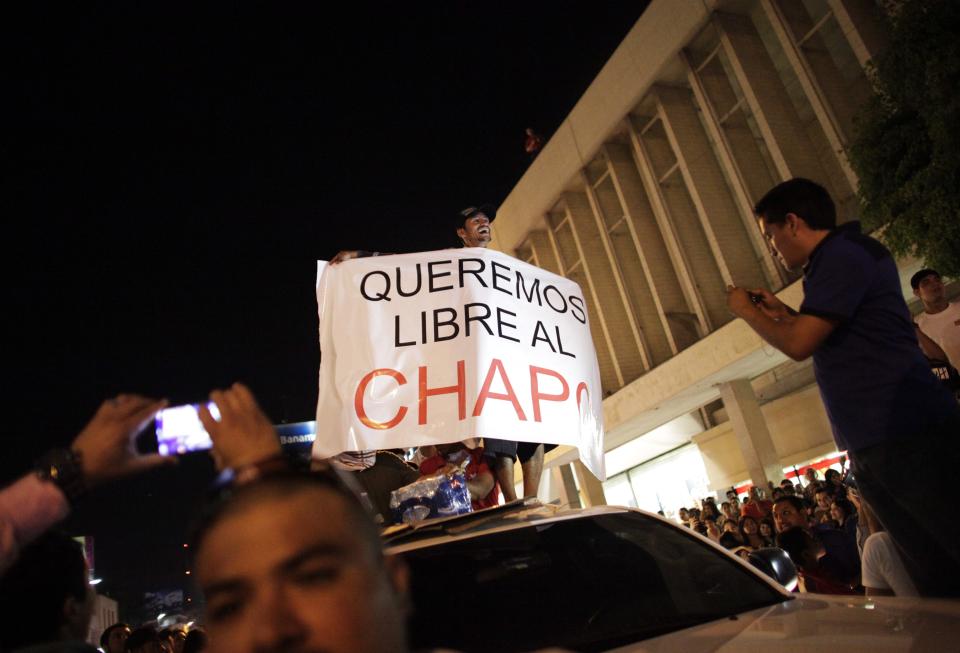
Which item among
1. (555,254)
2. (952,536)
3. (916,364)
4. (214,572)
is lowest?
(952,536)

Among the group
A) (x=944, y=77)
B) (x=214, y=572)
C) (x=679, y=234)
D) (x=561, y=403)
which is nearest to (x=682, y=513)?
(x=679, y=234)

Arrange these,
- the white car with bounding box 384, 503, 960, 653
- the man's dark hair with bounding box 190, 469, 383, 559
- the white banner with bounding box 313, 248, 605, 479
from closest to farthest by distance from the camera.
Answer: the man's dark hair with bounding box 190, 469, 383, 559, the white car with bounding box 384, 503, 960, 653, the white banner with bounding box 313, 248, 605, 479

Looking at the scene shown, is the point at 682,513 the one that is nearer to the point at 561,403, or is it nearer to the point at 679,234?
the point at 679,234

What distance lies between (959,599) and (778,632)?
22.1 inches

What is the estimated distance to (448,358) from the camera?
12.1ft

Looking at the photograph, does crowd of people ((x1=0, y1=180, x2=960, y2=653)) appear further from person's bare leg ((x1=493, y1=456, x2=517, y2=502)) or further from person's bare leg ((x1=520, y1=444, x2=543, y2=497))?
person's bare leg ((x1=493, y1=456, x2=517, y2=502))

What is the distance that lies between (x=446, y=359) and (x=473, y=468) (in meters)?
1.15

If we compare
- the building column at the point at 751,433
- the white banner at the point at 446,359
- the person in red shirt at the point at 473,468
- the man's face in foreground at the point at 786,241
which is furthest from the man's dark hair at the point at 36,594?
the building column at the point at 751,433

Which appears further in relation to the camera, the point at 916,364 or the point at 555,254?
the point at 555,254

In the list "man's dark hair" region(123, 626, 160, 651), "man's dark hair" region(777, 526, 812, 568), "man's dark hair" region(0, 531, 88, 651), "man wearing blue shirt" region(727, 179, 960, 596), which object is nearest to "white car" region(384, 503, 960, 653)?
"man wearing blue shirt" region(727, 179, 960, 596)

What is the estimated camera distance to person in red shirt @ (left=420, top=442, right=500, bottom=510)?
4508mm

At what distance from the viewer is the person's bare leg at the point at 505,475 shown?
445cm

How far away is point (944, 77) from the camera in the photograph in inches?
380

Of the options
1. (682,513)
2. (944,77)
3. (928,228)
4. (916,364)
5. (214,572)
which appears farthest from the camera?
(682,513)
